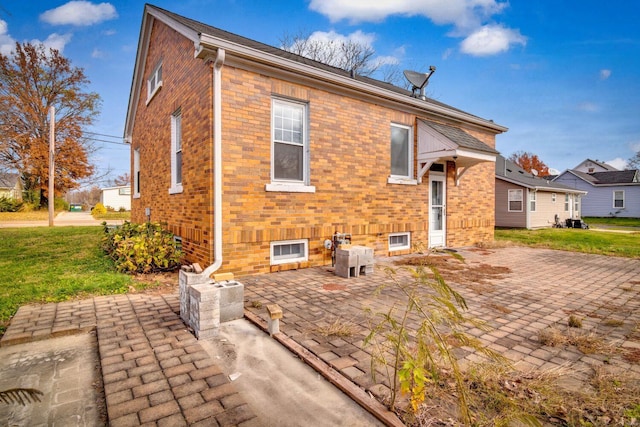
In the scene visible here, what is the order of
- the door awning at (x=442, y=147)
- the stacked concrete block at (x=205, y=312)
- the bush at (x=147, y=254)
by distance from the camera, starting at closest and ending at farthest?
1. the stacked concrete block at (x=205, y=312)
2. the bush at (x=147, y=254)
3. the door awning at (x=442, y=147)

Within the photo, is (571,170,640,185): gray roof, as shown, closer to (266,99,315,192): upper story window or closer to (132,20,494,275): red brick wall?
(132,20,494,275): red brick wall

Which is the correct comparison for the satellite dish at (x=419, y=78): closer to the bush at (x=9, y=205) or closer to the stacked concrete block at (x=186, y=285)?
the stacked concrete block at (x=186, y=285)

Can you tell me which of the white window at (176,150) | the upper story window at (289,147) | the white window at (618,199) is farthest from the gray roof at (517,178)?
the white window at (176,150)

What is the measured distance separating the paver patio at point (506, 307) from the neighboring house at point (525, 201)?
552 inches

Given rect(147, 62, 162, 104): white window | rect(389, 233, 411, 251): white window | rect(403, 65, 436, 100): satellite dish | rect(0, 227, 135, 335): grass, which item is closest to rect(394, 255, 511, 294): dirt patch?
rect(389, 233, 411, 251): white window

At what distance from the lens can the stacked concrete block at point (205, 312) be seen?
3.36 m

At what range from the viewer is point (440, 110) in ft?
30.6

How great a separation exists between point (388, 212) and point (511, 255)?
4.08 m

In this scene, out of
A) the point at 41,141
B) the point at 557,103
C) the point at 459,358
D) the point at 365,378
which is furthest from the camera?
the point at 557,103

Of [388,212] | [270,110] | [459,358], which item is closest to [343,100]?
[270,110]

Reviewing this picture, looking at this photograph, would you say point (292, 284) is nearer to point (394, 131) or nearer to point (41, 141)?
point (394, 131)

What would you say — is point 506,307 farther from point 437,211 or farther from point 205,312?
point 437,211

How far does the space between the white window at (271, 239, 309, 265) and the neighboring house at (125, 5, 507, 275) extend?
0.03 meters

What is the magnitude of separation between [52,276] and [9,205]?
29.6 m
